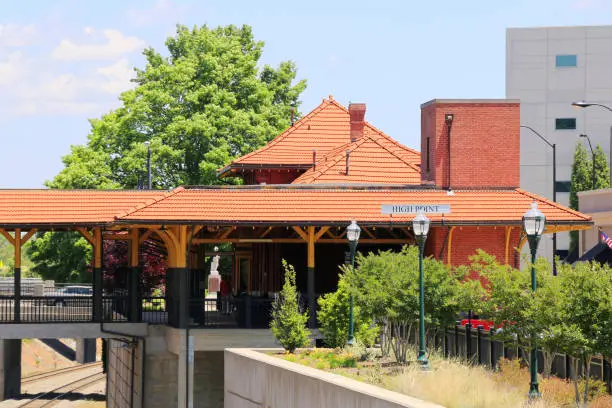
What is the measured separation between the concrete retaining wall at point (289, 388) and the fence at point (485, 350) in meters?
2.78

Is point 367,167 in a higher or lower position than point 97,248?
higher

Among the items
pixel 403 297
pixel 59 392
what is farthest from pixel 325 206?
pixel 59 392

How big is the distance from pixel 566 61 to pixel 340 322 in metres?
69.3

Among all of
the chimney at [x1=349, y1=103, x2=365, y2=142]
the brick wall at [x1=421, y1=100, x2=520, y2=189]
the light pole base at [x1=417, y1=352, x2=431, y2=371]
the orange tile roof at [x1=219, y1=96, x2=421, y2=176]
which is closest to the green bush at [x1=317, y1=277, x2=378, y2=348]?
the light pole base at [x1=417, y1=352, x2=431, y2=371]

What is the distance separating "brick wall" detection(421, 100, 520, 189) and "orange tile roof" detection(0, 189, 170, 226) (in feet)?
31.9

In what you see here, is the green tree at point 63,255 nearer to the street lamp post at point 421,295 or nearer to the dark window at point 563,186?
the dark window at point 563,186

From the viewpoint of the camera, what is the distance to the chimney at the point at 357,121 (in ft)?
178

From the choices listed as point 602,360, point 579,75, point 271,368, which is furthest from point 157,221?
point 579,75

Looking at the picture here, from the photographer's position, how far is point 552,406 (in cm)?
2080

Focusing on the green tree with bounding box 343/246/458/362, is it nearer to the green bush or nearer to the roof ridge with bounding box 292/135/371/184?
the green bush

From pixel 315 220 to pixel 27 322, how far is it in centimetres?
1006

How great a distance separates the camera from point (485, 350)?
2892cm

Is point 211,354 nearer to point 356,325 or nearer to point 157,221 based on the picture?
point 157,221

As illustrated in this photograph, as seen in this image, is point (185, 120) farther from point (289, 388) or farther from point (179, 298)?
point (289, 388)
